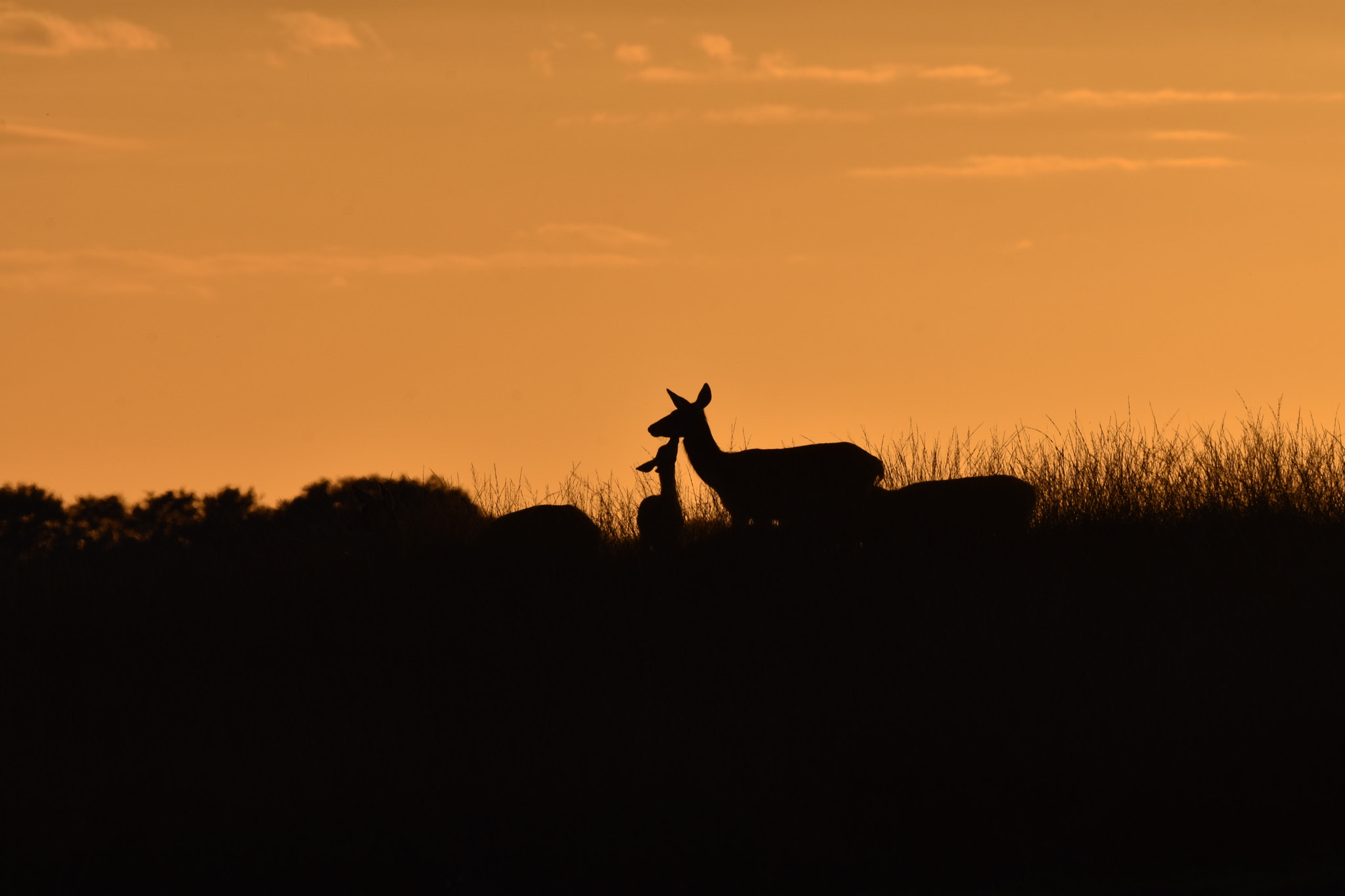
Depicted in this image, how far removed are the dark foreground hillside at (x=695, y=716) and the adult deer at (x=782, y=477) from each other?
30 centimetres

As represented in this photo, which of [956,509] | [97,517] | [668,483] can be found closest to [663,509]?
[668,483]

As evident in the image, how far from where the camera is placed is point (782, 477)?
12.3 m

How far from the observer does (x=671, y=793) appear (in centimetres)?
787

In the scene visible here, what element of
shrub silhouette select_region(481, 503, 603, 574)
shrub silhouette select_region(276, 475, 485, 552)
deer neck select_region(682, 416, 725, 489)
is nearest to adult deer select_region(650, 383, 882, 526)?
deer neck select_region(682, 416, 725, 489)

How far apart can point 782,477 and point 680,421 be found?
99 centimetres

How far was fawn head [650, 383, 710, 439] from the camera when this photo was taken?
12.6 meters

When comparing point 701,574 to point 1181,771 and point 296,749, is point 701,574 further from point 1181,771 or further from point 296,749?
point 1181,771

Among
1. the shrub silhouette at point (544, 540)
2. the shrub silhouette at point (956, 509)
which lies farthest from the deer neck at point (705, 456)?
the shrub silhouette at point (956, 509)

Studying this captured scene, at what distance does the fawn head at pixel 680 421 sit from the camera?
12.6 metres

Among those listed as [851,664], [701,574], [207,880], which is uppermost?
[701,574]

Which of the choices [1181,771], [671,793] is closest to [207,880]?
[671,793]

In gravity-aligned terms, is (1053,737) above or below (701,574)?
below

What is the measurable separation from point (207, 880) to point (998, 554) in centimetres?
676

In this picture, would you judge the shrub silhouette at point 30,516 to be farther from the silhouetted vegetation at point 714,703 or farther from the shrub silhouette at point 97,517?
the silhouetted vegetation at point 714,703
